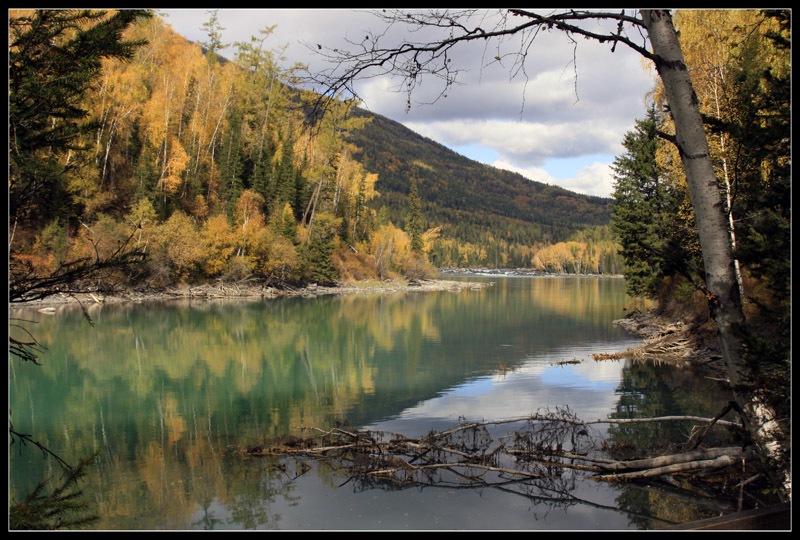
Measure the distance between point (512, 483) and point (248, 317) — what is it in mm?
26243

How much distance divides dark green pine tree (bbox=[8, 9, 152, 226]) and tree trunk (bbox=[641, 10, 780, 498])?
447 cm

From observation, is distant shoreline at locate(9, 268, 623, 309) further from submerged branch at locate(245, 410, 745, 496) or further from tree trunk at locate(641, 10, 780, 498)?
tree trunk at locate(641, 10, 780, 498)

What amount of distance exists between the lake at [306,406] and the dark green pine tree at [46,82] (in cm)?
132

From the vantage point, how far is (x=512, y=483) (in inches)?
296

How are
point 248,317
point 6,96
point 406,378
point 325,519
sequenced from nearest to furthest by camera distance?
point 6,96 → point 325,519 → point 406,378 → point 248,317

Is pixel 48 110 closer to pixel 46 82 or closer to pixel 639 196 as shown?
pixel 46 82

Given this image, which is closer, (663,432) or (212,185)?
(663,432)

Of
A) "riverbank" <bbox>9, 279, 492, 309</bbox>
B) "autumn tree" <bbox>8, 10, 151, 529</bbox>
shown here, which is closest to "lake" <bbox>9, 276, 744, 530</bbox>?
"autumn tree" <bbox>8, 10, 151, 529</bbox>

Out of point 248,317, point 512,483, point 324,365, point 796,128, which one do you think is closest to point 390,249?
point 248,317

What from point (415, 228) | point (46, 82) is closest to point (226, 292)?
point (415, 228)

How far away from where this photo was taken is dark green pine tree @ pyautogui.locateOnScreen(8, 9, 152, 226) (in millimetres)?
4793

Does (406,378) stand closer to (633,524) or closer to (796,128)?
(633,524)

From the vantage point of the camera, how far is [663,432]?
10070mm

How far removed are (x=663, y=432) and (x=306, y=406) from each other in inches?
272
